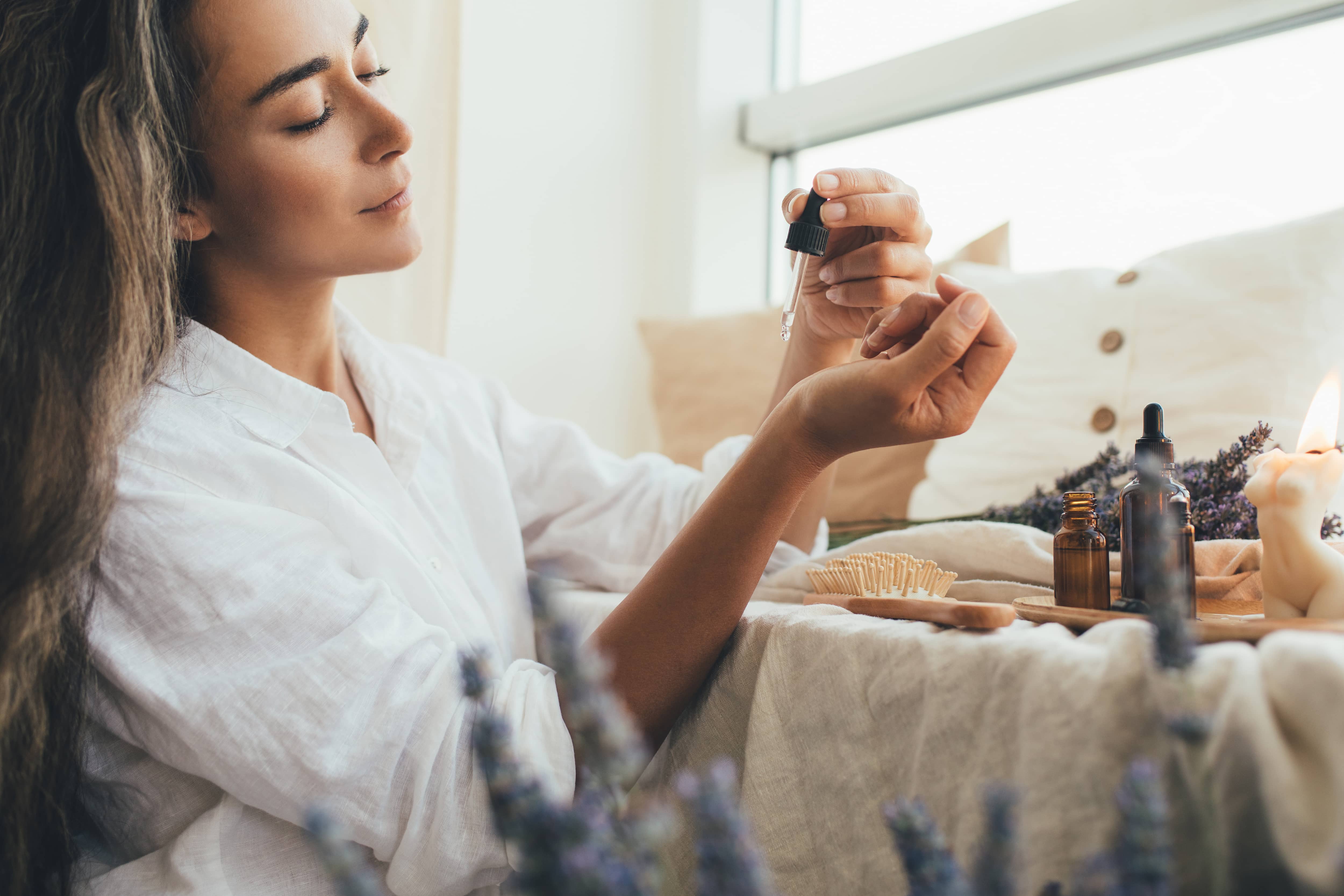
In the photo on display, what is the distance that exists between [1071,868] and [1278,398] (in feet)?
2.60

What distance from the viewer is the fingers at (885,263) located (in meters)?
0.79

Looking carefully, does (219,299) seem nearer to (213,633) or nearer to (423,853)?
(213,633)

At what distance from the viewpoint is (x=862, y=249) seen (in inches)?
31.5

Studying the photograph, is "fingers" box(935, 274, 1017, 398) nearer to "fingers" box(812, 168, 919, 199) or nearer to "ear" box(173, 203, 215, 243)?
"fingers" box(812, 168, 919, 199)

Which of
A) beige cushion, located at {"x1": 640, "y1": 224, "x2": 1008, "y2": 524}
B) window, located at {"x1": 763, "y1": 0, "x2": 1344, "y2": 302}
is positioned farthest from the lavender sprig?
window, located at {"x1": 763, "y1": 0, "x2": 1344, "y2": 302}

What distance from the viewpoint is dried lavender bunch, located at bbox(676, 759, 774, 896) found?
0.25m

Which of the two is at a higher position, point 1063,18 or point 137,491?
point 1063,18

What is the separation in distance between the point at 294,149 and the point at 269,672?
0.51 metres

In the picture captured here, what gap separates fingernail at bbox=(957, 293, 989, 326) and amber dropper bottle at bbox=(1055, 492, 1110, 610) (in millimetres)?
148

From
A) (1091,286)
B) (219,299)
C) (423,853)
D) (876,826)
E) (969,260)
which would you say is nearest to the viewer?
(876,826)

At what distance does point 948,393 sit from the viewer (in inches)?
24.2


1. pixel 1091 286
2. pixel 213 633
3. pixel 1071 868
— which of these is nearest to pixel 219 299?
pixel 213 633

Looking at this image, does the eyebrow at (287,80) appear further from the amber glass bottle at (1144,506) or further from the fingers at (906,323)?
the amber glass bottle at (1144,506)

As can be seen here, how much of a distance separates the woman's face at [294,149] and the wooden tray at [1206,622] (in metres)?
0.71
